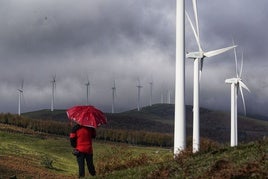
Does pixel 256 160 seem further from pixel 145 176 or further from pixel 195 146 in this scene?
pixel 195 146

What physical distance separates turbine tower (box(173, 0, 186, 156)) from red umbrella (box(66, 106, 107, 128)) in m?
3.53

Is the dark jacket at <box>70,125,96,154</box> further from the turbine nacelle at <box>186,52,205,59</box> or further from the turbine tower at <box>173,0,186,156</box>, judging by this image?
the turbine nacelle at <box>186,52,205,59</box>

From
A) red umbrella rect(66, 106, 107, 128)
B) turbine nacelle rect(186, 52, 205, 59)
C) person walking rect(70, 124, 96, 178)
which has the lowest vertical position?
person walking rect(70, 124, 96, 178)

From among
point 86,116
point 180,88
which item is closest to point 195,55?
point 180,88

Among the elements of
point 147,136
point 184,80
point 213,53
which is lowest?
point 147,136

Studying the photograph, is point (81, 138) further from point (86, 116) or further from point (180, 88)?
point (180, 88)

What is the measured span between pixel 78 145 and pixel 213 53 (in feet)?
62.0

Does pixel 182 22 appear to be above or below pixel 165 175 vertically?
above

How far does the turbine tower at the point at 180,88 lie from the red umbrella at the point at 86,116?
3.53 m

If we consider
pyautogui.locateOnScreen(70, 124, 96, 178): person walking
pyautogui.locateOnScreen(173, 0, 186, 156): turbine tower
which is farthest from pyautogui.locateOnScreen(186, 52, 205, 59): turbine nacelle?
pyautogui.locateOnScreen(70, 124, 96, 178): person walking

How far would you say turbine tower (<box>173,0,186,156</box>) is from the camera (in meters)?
21.7

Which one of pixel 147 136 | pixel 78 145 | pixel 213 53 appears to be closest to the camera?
pixel 78 145

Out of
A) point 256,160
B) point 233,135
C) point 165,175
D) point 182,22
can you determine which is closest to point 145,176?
point 165,175

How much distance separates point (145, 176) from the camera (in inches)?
566
